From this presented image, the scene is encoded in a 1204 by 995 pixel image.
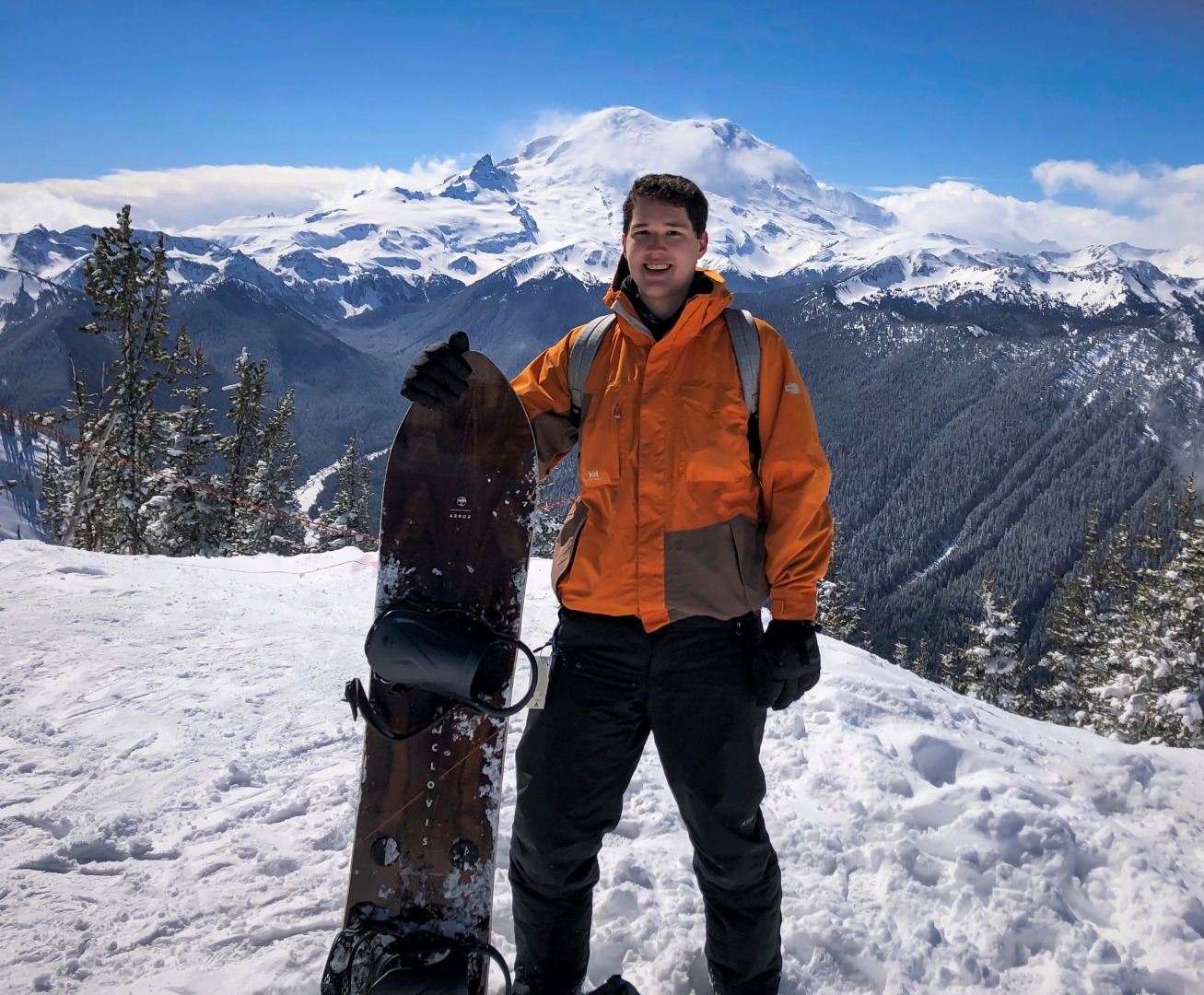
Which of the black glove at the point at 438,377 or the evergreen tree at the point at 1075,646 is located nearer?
the black glove at the point at 438,377

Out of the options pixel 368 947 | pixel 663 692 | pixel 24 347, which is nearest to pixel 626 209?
pixel 663 692

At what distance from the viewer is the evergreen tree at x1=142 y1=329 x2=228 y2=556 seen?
1967 centimetres

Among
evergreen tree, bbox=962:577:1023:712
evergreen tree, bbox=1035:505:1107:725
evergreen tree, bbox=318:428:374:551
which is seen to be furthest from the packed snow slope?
evergreen tree, bbox=318:428:374:551

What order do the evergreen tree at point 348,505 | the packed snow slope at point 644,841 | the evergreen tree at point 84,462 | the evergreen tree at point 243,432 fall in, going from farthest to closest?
the evergreen tree at point 348,505 < the evergreen tree at point 243,432 < the evergreen tree at point 84,462 < the packed snow slope at point 644,841

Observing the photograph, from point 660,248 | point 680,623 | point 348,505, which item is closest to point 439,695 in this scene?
point 680,623

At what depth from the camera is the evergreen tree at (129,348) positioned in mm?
17406

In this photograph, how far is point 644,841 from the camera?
3.27 metres

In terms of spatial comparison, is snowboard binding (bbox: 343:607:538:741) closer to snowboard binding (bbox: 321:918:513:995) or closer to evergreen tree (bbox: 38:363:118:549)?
snowboard binding (bbox: 321:918:513:995)

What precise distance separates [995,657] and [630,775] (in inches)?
999

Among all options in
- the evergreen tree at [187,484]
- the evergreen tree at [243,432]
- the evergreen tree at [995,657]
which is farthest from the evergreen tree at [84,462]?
the evergreen tree at [995,657]

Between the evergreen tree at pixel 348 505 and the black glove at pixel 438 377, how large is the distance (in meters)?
25.6

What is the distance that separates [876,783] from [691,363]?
276 cm

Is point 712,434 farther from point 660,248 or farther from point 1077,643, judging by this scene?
point 1077,643

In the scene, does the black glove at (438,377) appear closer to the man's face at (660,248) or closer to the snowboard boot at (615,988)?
the man's face at (660,248)
